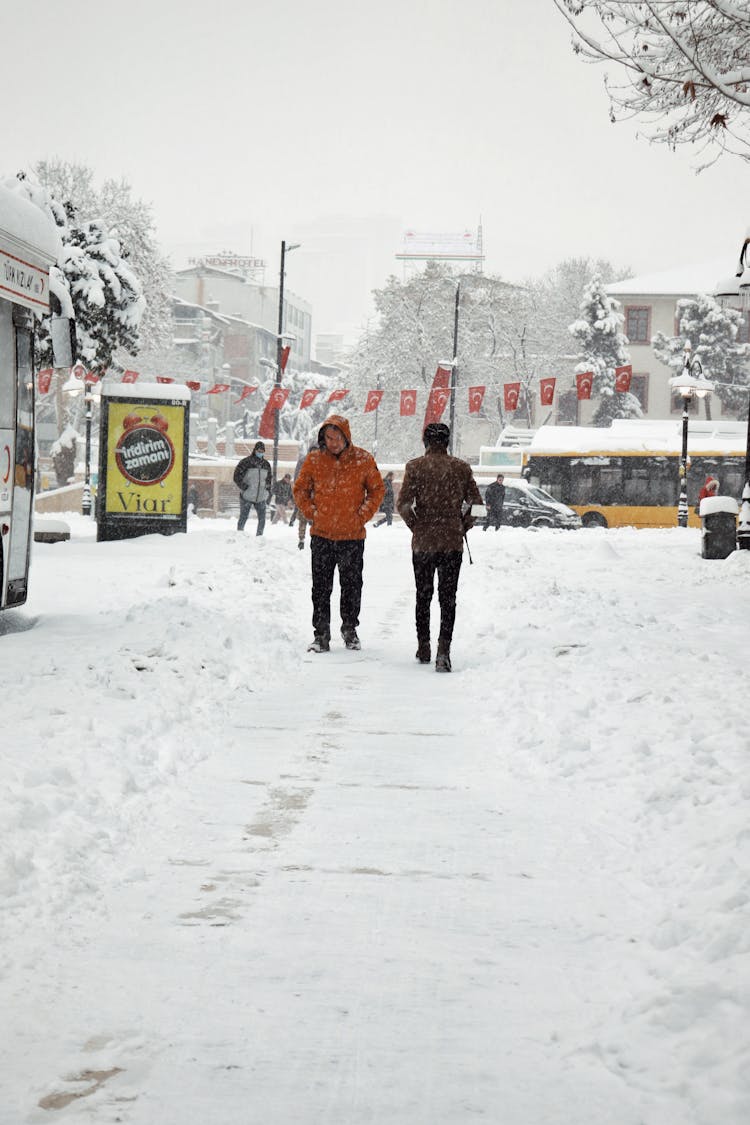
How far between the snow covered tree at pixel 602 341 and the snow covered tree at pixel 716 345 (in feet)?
7.30

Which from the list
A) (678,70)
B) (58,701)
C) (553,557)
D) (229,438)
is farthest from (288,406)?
(58,701)

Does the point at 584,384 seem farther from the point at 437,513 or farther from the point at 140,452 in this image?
the point at 437,513

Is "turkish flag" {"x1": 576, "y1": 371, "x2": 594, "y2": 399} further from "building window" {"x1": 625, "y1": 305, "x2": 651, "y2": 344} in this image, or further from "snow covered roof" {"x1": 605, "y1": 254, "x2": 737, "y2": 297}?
"building window" {"x1": 625, "y1": 305, "x2": 651, "y2": 344}

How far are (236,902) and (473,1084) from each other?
4.38 feet

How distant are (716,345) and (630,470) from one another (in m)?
27.2

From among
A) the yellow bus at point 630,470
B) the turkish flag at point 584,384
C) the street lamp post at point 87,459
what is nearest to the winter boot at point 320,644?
the street lamp post at point 87,459

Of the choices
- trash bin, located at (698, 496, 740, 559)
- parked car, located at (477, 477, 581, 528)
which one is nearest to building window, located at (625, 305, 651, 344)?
parked car, located at (477, 477, 581, 528)

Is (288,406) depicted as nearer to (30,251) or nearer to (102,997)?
(30,251)

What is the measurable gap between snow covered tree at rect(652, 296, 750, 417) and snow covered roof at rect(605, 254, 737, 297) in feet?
9.75

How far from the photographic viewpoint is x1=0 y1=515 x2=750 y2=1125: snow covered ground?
2.71 metres

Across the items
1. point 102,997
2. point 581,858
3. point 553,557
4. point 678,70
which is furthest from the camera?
point 553,557

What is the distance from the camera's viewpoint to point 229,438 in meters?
69.2

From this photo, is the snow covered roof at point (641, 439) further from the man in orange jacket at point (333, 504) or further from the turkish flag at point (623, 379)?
the man in orange jacket at point (333, 504)

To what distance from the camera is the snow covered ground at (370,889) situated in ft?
8.87
